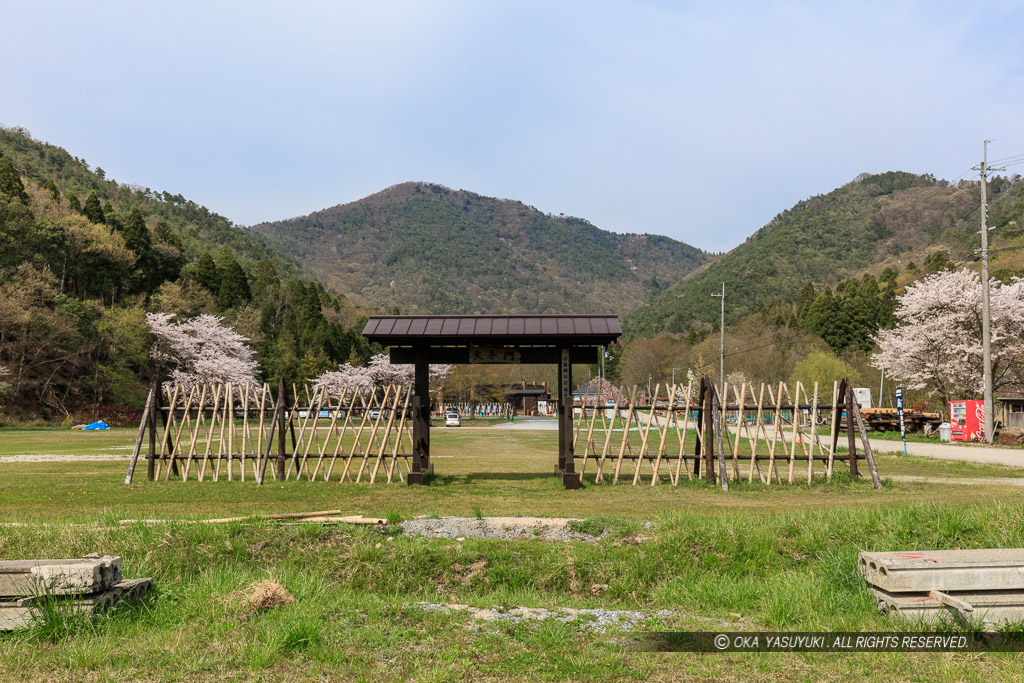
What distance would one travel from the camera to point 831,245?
120938mm

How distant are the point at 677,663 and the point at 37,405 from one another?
53.2m

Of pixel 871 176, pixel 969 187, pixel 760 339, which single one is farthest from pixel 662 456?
pixel 871 176

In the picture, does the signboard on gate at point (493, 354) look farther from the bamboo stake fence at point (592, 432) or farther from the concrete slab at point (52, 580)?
the concrete slab at point (52, 580)

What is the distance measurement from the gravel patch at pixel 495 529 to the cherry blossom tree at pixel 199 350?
5012cm

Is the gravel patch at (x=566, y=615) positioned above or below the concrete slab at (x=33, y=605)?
below

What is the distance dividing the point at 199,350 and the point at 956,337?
52.5m

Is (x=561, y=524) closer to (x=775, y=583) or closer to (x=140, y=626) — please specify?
(x=775, y=583)

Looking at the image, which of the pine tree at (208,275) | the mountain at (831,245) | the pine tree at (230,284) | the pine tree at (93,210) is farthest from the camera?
the mountain at (831,245)

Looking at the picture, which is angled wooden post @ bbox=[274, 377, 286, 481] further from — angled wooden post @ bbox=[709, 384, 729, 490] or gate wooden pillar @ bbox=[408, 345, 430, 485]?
angled wooden post @ bbox=[709, 384, 729, 490]

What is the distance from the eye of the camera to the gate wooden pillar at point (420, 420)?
50.0 feet

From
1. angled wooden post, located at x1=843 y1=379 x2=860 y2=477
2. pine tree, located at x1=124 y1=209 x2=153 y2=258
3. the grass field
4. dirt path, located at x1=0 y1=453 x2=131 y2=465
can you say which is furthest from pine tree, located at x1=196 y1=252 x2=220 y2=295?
angled wooden post, located at x1=843 y1=379 x2=860 y2=477

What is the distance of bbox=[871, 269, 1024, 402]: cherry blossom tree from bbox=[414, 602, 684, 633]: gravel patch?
135 ft

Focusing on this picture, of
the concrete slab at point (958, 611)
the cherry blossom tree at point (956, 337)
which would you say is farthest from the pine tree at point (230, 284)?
the concrete slab at point (958, 611)

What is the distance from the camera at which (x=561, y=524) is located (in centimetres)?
961
